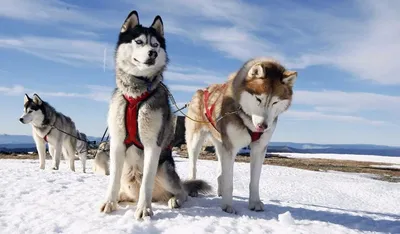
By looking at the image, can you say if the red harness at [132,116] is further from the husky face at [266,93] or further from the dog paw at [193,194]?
the dog paw at [193,194]

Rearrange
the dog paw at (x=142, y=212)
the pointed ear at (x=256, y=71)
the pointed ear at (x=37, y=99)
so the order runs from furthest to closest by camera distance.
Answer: the pointed ear at (x=37, y=99), the pointed ear at (x=256, y=71), the dog paw at (x=142, y=212)

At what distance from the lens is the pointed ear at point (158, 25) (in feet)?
16.2

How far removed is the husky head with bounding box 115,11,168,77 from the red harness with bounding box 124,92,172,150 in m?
0.32

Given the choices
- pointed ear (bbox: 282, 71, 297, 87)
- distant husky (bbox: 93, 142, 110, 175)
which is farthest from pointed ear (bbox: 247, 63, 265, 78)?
distant husky (bbox: 93, 142, 110, 175)

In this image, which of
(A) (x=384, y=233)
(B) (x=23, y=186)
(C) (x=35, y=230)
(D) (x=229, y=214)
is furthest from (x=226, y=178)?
(B) (x=23, y=186)

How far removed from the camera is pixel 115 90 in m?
4.84

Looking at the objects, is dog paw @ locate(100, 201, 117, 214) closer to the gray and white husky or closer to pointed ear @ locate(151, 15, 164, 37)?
pointed ear @ locate(151, 15, 164, 37)

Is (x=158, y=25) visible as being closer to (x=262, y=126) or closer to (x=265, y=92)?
(x=265, y=92)

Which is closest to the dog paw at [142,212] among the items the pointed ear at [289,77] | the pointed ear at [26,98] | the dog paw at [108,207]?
the dog paw at [108,207]

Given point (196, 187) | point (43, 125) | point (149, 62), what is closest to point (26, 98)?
point (43, 125)

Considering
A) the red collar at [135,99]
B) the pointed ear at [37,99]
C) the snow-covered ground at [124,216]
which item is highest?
the pointed ear at [37,99]

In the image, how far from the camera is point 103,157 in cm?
793

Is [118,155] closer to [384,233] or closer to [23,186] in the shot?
[23,186]

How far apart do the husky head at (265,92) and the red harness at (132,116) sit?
53.5 inches
